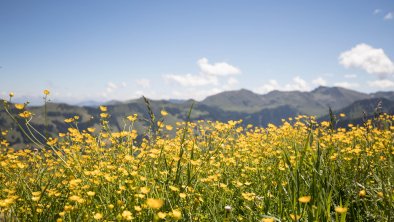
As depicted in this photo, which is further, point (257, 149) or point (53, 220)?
point (257, 149)

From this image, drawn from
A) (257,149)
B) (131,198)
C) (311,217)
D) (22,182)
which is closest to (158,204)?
(311,217)

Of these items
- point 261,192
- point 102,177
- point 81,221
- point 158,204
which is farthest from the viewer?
point 261,192

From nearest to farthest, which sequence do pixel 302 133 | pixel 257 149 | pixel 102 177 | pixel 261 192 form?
pixel 102 177, pixel 261 192, pixel 257 149, pixel 302 133

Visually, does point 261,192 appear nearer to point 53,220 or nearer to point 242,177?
point 242,177

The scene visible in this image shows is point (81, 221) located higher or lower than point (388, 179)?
lower

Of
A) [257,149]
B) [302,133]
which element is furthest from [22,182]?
[302,133]

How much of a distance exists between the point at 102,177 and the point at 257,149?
13.0 feet

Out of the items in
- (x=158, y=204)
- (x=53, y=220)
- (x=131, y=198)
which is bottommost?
(x=53, y=220)

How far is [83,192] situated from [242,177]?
2.97m

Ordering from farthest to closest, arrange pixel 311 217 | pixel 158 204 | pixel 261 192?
pixel 261 192 → pixel 311 217 → pixel 158 204

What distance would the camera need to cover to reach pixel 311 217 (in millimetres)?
2965

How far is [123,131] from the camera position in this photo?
5.50 metres

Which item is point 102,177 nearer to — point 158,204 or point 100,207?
point 100,207

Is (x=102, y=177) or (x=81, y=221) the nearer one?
(x=81, y=221)
